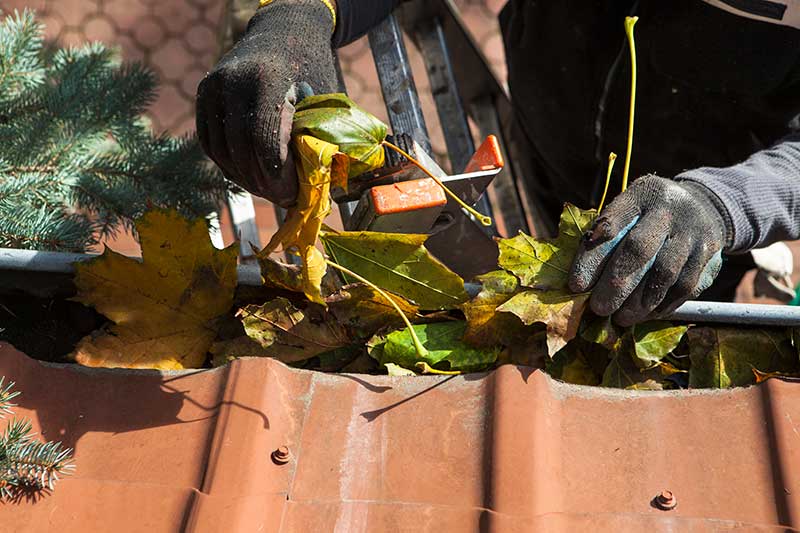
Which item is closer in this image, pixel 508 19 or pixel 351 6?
pixel 351 6

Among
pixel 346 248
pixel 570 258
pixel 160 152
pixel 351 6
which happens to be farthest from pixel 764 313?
pixel 160 152

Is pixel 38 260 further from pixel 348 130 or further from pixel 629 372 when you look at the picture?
pixel 629 372

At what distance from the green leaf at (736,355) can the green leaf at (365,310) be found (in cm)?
47

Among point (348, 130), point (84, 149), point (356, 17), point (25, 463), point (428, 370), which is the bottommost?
point (25, 463)

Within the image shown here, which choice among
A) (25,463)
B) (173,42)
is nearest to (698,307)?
(25,463)

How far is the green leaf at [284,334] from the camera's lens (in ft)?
4.44

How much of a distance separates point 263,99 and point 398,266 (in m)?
0.35

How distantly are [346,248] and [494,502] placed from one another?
0.48m

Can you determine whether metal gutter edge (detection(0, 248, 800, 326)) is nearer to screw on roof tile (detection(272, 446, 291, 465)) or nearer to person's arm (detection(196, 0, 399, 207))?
person's arm (detection(196, 0, 399, 207))

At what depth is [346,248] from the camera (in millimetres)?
1373

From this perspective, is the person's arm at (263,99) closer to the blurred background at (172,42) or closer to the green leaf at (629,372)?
the green leaf at (629,372)

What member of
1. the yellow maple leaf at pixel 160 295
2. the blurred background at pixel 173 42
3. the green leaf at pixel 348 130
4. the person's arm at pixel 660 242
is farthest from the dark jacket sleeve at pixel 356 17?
the blurred background at pixel 173 42

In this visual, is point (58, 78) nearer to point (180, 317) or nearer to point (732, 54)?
point (180, 317)

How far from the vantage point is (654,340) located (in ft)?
4.44
